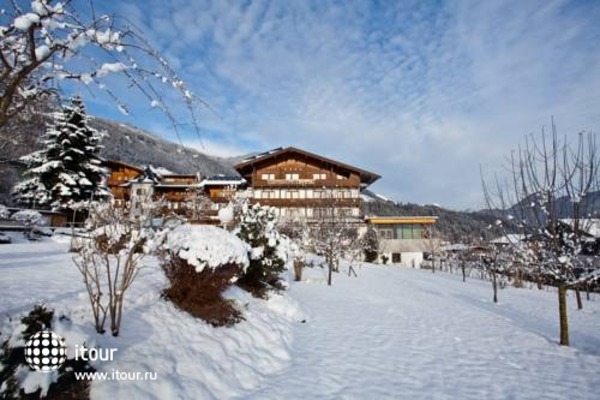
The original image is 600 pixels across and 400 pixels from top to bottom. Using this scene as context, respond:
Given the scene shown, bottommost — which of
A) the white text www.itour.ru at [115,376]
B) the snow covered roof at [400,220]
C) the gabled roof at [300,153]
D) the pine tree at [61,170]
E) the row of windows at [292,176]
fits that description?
the white text www.itour.ru at [115,376]

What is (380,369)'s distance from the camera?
20.9 feet

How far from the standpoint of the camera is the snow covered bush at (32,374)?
335 centimetres

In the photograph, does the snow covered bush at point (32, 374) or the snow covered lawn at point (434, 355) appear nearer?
the snow covered bush at point (32, 374)

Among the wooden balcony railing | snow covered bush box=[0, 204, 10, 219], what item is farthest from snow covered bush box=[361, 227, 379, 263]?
snow covered bush box=[0, 204, 10, 219]

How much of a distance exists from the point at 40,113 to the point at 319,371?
555 centimetres

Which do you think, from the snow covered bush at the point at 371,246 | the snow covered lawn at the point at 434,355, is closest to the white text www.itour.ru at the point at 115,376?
the snow covered lawn at the point at 434,355

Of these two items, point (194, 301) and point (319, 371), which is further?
point (194, 301)

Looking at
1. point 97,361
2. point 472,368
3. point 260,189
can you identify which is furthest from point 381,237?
point 97,361

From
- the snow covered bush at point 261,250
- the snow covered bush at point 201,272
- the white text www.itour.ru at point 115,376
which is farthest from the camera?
the snow covered bush at point 261,250

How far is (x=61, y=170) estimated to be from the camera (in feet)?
93.2

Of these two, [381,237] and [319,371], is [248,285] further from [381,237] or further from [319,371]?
[381,237]

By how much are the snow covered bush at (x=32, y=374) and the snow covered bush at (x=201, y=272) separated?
126 inches

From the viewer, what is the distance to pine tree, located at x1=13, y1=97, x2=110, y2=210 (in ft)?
91.1

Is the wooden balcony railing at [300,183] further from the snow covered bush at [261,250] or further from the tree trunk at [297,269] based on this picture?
the snow covered bush at [261,250]
